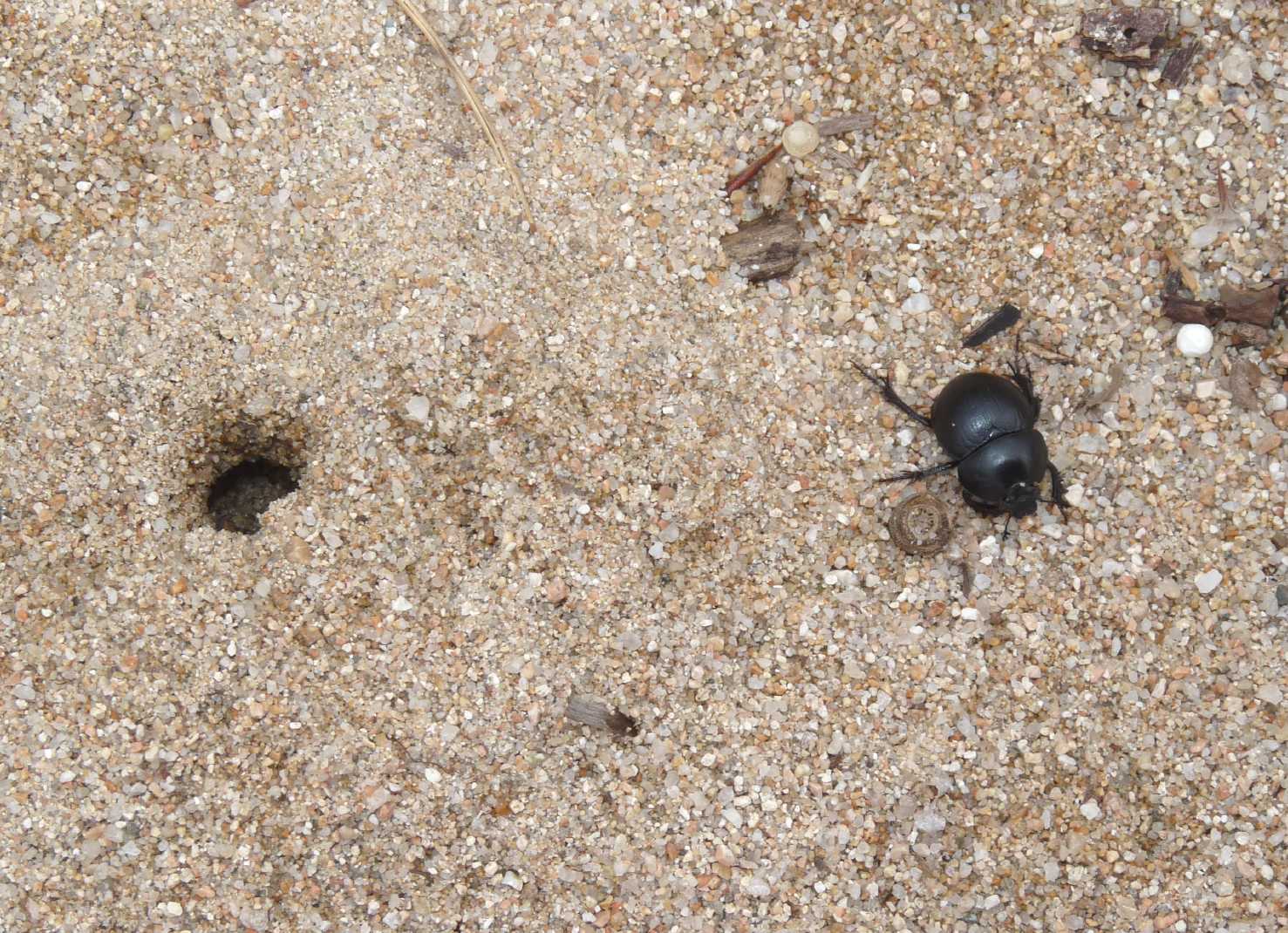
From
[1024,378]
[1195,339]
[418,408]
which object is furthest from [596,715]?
[1195,339]

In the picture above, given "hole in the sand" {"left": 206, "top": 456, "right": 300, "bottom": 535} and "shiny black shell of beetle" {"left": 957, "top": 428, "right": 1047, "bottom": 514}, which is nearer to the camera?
"shiny black shell of beetle" {"left": 957, "top": 428, "right": 1047, "bottom": 514}

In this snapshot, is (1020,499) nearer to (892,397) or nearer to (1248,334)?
(892,397)

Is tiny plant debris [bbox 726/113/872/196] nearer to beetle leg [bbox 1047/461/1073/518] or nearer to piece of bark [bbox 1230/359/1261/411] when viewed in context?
beetle leg [bbox 1047/461/1073/518]

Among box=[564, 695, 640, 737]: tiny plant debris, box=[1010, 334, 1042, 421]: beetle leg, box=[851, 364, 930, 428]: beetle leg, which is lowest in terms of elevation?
box=[564, 695, 640, 737]: tiny plant debris

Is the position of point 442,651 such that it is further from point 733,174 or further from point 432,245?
point 733,174

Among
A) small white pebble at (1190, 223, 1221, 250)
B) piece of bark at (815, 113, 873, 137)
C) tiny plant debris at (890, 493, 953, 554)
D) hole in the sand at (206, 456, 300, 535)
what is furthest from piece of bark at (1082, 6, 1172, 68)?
hole in the sand at (206, 456, 300, 535)

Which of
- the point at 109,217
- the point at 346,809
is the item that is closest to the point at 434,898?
the point at 346,809
